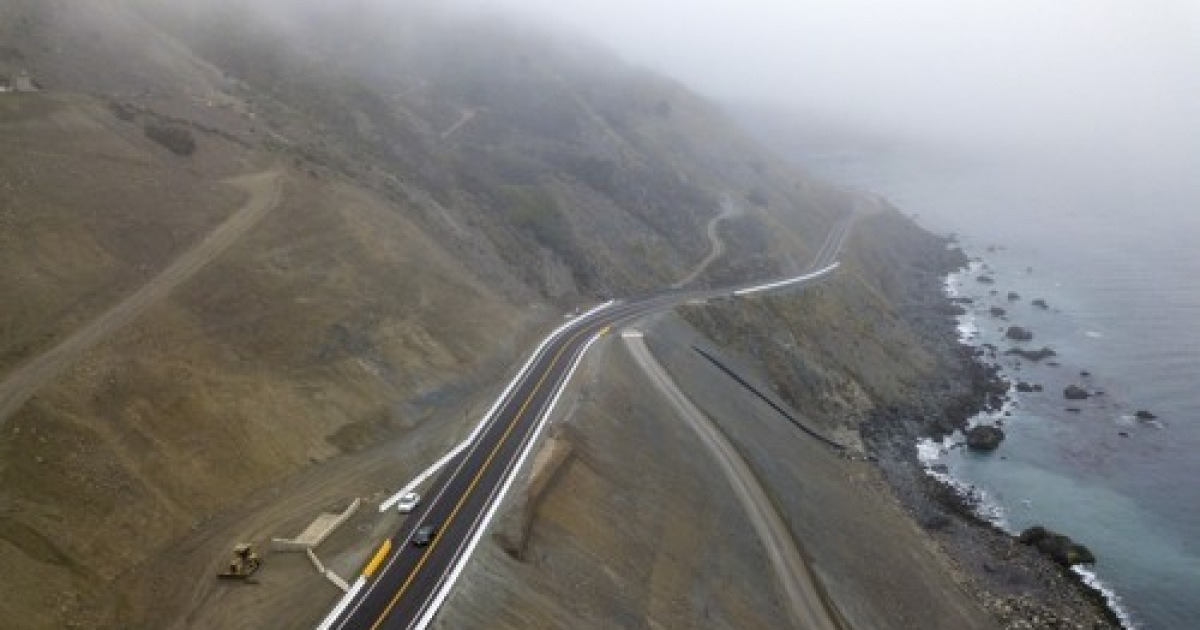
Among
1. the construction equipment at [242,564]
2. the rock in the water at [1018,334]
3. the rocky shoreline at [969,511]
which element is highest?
the rock in the water at [1018,334]

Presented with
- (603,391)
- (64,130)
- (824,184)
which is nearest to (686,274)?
(603,391)

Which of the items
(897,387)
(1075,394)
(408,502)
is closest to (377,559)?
(408,502)

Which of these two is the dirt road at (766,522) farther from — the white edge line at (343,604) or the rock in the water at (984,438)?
the rock in the water at (984,438)

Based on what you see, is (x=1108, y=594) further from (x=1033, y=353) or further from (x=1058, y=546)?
Answer: (x=1033, y=353)

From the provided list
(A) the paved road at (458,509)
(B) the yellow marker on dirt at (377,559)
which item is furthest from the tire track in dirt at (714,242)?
(B) the yellow marker on dirt at (377,559)

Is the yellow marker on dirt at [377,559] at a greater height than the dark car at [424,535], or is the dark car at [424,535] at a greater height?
the dark car at [424,535]
